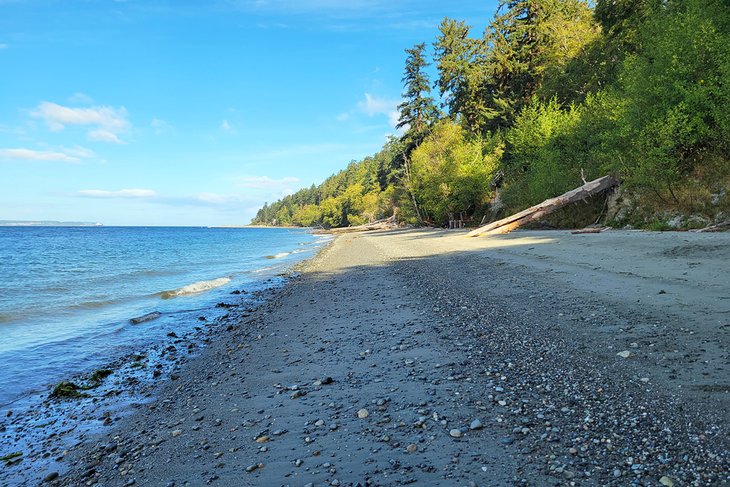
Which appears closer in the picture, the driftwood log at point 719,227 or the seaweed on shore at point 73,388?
the seaweed on shore at point 73,388

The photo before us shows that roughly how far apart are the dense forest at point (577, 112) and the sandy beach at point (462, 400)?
10961mm

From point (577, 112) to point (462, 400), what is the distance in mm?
31517

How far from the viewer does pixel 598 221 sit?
2436 centimetres

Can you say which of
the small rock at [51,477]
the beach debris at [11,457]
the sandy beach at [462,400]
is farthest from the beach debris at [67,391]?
the small rock at [51,477]

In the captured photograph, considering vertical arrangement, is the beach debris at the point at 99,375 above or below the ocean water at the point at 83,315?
above

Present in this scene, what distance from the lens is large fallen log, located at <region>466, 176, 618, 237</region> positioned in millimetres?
23669

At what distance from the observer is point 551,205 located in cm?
2520

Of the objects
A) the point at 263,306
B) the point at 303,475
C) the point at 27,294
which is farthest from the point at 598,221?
the point at 27,294

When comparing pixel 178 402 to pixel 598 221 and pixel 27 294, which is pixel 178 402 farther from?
pixel 598 221

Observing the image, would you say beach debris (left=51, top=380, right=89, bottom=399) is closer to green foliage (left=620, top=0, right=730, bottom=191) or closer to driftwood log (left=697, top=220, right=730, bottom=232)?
driftwood log (left=697, top=220, right=730, bottom=232)

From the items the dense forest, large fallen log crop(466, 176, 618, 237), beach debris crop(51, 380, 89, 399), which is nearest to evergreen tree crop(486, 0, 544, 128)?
the dense forest

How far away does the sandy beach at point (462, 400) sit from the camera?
313cm

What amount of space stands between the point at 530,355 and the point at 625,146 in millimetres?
20435

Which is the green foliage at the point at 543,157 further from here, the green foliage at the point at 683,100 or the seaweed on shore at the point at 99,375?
the seaweed on shore at the point at 99,375
